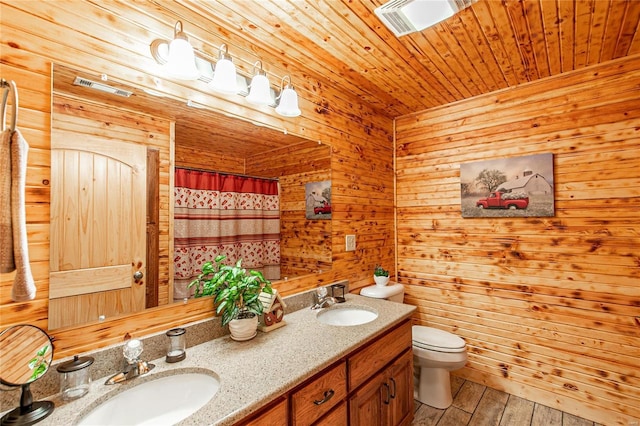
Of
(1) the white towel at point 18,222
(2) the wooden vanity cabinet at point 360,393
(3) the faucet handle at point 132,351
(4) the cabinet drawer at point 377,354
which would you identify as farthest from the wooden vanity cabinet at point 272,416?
(1) the white towel at point 18,222

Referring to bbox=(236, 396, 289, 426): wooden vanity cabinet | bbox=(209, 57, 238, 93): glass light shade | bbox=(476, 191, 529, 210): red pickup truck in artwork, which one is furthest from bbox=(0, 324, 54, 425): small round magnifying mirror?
bbox=(476, 191, 529, 210): red pickup truck in artwork

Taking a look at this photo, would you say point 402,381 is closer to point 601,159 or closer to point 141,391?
point 141,391

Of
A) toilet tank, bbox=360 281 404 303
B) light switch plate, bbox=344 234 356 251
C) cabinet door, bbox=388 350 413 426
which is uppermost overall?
light switch plate, bbox=344 234 356 251

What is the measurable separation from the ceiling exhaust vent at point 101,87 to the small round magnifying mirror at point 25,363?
87 cm

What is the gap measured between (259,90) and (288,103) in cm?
20

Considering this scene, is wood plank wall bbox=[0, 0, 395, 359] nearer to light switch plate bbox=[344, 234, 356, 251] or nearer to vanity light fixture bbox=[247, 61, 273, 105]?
vanity light fixture bbox=[247, 61, 273, 105]

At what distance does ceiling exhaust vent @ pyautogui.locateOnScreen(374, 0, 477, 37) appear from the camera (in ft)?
4.55

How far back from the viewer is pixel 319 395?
1.20 metres

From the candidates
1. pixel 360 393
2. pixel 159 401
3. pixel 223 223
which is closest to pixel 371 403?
pixel 360 393

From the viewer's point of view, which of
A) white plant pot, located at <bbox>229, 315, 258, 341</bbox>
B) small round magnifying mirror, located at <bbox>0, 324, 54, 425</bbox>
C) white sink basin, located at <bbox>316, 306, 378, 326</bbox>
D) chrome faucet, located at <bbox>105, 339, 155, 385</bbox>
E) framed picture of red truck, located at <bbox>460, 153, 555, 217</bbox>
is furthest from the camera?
framed picture of red truck, located at <bbox>460, 153, 555, 217</bbox>

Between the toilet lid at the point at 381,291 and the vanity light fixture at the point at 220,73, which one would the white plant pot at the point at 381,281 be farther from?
the vanity light fixture at the point at 220,73

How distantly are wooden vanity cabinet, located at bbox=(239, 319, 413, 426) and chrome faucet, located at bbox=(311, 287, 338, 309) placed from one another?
1.49 feet

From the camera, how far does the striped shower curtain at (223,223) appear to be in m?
1.43

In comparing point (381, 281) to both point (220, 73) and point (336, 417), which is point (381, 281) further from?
point (220, 73)
